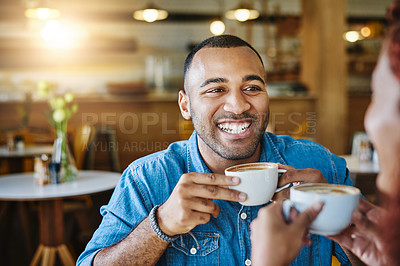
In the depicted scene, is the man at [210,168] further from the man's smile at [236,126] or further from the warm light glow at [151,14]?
the warm light glow at [151,14]

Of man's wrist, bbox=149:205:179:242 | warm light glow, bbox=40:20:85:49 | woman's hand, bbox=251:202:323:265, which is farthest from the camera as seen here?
warm light glow, bbox=40:20:85:49

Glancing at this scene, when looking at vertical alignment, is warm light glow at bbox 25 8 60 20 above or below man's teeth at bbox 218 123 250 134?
above

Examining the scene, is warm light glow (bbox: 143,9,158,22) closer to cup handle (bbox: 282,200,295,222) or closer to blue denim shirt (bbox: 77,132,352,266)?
blue denim shirt (bbox: 77,132,352,266)

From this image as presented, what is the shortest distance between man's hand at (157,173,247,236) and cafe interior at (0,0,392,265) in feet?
1.42

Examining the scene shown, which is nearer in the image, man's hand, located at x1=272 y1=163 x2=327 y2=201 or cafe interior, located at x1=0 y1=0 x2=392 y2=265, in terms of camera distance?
man's hand, located at x1=272 y1=163 x2=327 y2=201

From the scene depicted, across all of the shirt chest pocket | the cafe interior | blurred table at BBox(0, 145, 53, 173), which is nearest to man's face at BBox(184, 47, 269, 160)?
the shirt chest pocket

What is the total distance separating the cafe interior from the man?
46 cm

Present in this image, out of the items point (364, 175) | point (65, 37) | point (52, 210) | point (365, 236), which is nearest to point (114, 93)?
point (65, 37)

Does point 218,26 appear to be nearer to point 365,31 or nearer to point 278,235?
point 365,31

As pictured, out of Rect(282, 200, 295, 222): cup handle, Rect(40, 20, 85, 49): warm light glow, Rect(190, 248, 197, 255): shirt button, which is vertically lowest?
Rect(190, 248, 197, 255): shirt button

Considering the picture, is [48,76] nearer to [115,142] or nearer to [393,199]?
[115,142]

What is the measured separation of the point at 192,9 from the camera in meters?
7.95

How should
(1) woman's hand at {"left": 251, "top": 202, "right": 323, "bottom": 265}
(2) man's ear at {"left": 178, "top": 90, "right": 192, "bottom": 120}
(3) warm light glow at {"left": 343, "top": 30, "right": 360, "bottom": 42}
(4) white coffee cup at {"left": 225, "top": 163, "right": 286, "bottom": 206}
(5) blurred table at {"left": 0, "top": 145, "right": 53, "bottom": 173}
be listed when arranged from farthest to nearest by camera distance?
(3) warm light glow at {"left": 343, "top": 30, "right": 360, "bottom": 42} < (5) blurred table at {"left": 0, "top": 145, "right": 53, "bottom": 173} < (2) man's ear at {"left": 178, "top": 90, "right": 192, "bottom": 120} < (4) white coffee cup at {"left": 225, "top": 163, "right": 286, "bottom": 206} < (1) woman's hand at {"left": 251, "top": 202, "right": 323, "bottom": 265}

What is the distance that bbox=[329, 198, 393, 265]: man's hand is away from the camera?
68cm
